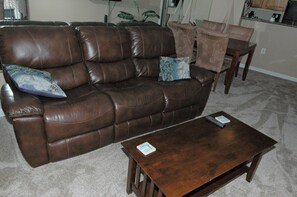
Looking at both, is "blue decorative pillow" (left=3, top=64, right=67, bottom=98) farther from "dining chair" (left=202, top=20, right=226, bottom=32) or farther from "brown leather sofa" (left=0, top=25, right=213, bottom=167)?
"dining chair" (left=202, top=20, right=226, bottom=32)

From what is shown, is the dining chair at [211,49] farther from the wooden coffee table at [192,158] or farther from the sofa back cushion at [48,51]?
the sofa back cushion at [48,51]

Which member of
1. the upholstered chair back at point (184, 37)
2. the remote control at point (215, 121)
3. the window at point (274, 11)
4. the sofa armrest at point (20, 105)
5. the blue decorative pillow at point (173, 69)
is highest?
the window at point (274, 11)

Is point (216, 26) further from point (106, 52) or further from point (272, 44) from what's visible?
point (106, 52)

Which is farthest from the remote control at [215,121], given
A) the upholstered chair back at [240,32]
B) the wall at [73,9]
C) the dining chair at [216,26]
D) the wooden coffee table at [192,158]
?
the dining chair at [216,26]

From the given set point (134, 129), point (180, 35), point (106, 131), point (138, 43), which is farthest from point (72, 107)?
point (180, 35)

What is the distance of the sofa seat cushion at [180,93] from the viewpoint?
7.64 ft

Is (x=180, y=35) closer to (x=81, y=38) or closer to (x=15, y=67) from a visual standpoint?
(x=81, y=38)

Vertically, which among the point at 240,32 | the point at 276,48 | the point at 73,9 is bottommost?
the point at 276,48

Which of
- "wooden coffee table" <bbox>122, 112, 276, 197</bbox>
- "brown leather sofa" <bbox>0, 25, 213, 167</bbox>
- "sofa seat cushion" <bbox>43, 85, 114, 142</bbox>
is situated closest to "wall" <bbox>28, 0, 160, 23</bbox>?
"brown leather sofa" <bbox>0, 25, 213, 167</bbox>

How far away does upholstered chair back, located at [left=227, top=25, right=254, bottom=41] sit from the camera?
3973 mm

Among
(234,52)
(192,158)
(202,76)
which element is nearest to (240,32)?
(234,52)

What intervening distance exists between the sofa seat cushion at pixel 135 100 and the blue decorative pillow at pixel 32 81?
1.50ft

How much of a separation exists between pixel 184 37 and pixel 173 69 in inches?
42.4

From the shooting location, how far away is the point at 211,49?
11.0ft
